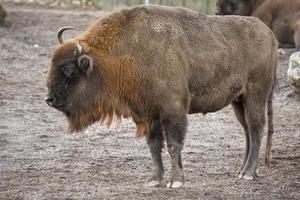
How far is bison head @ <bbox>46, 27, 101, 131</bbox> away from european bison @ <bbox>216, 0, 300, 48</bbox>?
713cm

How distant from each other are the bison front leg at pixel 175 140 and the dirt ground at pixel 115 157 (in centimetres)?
17

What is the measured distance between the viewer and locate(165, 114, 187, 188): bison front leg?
7.74 metres

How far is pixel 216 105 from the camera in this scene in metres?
8.22

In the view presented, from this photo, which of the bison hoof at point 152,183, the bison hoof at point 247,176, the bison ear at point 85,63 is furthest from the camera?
the bison hoof at point 247,176

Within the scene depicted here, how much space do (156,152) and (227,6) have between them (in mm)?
7019

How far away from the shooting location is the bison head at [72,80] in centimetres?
766

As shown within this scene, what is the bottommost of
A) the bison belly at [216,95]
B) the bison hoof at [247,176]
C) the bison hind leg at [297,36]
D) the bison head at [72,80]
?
the bison hind leg at [297,36]

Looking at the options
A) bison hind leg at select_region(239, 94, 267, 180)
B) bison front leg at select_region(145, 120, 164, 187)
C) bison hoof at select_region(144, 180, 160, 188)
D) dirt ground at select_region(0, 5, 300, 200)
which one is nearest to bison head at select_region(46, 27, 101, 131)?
bison front leg at select_region(145, 120, 164, 187)

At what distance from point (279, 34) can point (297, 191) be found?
7685 mm

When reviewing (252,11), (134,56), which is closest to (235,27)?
(134,56)

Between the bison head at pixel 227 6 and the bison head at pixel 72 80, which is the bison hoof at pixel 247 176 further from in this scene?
the bison head at pixel 227 6

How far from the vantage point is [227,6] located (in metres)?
14.5

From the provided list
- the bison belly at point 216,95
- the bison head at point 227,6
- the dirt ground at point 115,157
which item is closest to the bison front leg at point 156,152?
the dirt ground at point 115,157

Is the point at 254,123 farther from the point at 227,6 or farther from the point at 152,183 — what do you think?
the point at 227,6
